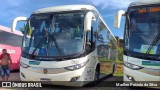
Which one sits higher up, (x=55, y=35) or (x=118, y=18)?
(x=118, y=18)

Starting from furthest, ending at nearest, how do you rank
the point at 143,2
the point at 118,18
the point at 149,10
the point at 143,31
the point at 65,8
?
the point at 65,8 < the point at 143,2 < the point at 118,18 < the point at 149,10 < the point at 143,31

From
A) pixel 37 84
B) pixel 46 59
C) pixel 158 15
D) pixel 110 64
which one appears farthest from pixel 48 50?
pixel 110 64

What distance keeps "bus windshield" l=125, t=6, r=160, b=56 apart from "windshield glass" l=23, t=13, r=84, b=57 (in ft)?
5.68

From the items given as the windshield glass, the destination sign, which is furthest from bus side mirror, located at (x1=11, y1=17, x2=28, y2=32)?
the destination sign

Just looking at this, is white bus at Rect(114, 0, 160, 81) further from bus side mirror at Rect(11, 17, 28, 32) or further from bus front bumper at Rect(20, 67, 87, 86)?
bus side mirror at Rect(11, 17, 28, 32)

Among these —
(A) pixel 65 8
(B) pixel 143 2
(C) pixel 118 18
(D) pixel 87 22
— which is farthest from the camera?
(A) pixel 65 8

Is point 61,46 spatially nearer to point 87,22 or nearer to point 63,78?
point 63,78

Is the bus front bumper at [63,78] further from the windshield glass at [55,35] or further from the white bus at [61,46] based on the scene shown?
the windshield glass at [55,35]

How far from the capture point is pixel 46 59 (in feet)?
36.9

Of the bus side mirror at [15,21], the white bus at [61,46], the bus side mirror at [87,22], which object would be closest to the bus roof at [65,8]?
the white bus at [61,46]

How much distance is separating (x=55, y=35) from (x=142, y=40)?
124 inches

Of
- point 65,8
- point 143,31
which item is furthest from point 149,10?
point 65,8

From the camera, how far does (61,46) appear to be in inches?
443

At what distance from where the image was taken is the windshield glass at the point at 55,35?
36.8ft
